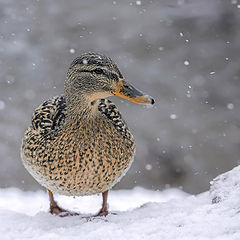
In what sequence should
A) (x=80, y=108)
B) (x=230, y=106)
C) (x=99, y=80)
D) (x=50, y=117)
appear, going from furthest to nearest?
(x=230, y=106), (x=50, y=117), (x=80, y=108), (x=99, y=80)

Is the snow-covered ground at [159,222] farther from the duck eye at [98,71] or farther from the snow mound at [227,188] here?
the duck eye at [98,71]

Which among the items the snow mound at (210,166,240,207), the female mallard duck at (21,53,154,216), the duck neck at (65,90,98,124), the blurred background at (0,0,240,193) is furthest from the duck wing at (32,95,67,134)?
the blurred background at (0,0,240,193)

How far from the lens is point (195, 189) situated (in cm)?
723

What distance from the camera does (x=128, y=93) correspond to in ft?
11.8

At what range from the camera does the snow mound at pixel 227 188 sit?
11.0 ft

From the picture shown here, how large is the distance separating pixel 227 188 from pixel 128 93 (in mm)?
1040

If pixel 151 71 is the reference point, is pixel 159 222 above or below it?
above

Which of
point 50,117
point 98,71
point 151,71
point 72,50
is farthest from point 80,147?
point 72,50

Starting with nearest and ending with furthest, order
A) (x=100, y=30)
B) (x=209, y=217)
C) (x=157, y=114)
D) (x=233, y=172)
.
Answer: (x=209, y=217), (x=233, y=172), (x=157, y=114), (x=100, y=30)

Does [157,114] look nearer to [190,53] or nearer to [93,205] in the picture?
[190,53]

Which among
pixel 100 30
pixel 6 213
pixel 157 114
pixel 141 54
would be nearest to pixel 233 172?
pixel 6 213

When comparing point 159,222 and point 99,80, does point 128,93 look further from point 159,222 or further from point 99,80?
point 159,222

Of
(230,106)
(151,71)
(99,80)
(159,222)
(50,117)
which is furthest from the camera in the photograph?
(151,71)

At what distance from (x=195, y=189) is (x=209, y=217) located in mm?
4178
